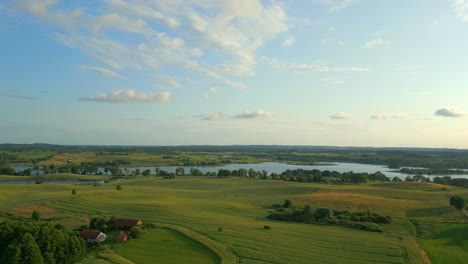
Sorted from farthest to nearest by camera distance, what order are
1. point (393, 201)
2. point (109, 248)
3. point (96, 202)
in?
point (393, 201) → point (96, 202) → point (109, 248)

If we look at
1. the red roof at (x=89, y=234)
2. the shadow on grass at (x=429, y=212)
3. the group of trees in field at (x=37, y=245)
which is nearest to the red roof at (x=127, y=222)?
the red roof at (x=89, y=234)

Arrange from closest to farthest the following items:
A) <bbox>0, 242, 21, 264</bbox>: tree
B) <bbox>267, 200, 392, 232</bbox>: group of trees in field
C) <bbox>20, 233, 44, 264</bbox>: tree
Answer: <bbox>0, 242, 21, 264</bbox>: tree → <bbox>20, 233, 44, 264</bbox>: tree → <bbox>267, 200, 392, 232</bbox>: group of trees in field

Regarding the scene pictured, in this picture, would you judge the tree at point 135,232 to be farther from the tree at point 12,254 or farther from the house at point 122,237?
the tree at point 12,254

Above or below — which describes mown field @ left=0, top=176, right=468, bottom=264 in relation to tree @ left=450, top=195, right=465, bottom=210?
below

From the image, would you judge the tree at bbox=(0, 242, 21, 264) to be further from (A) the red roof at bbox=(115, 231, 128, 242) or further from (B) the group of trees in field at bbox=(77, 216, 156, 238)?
(B) the group of trees in field at bbox=(77, 216, 156, 238)

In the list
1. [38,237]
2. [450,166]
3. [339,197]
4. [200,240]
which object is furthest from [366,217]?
[450,166]

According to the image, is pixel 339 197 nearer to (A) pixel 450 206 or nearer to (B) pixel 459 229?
(A) pixel 450 206

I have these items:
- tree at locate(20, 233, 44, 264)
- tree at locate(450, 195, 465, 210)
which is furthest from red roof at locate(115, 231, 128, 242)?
tree at locate(450, 195, 465, 210)
